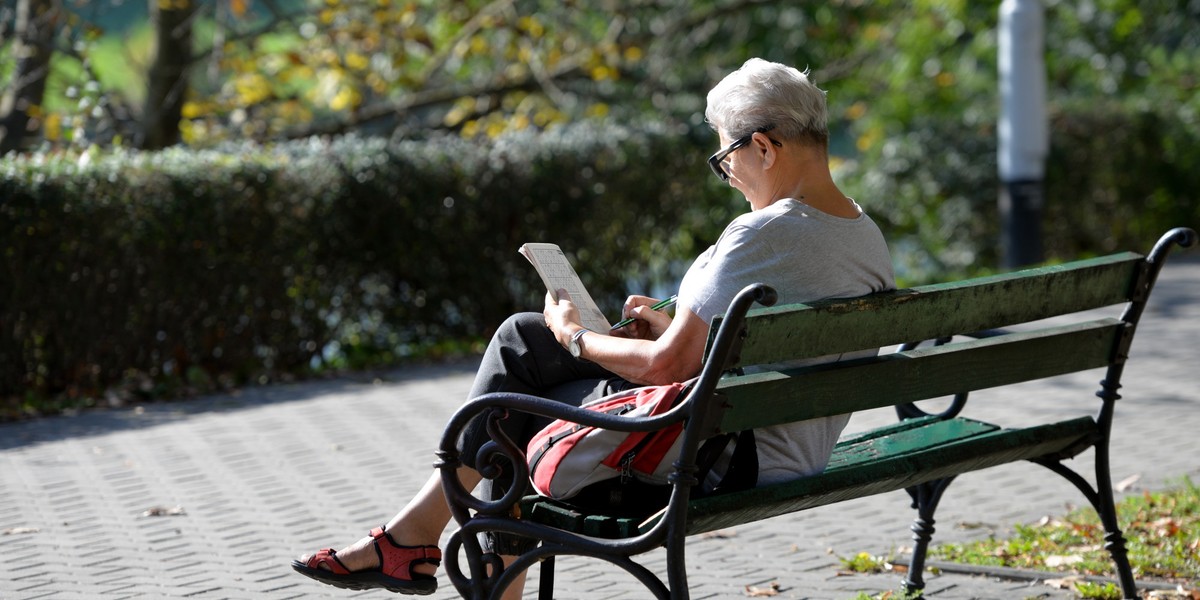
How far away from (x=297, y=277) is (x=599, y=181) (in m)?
2.41

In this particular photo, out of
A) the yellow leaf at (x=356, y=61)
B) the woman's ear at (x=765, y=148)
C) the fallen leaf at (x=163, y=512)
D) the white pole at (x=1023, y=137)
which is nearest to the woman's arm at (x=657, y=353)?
the woman's ear at (x=765, y=148)

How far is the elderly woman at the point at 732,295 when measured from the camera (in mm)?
3301

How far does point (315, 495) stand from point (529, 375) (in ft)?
7.87

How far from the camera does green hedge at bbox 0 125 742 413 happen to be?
310 inches

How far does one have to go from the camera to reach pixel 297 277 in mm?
9016

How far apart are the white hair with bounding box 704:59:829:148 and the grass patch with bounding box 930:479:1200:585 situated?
5.66ft

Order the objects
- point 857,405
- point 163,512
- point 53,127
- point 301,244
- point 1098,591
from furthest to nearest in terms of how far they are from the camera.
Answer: point 53,127 → point 301,244 → point 163,512 → point 1098,591 → point 857,405

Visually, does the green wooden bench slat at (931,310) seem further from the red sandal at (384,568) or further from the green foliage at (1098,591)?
the red sandal at (384,568)

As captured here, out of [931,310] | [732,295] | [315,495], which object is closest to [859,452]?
[931,310]

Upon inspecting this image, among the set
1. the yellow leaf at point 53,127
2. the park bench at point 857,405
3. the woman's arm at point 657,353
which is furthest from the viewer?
the yellow leaf at point 53,127

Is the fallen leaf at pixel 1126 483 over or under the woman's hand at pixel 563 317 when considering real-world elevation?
over

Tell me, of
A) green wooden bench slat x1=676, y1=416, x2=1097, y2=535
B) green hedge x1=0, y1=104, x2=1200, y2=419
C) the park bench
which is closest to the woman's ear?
the park bench

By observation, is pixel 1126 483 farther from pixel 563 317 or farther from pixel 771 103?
pixel 563 317

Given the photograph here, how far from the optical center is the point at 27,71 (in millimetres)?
11453
